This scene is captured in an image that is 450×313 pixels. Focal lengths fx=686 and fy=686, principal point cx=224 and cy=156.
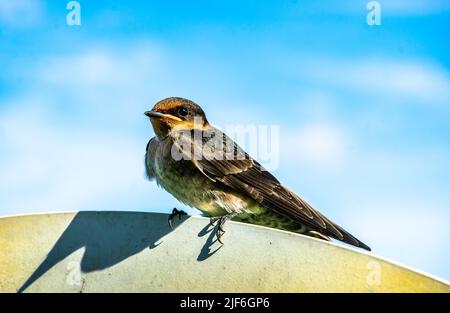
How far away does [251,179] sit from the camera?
6.20 metres

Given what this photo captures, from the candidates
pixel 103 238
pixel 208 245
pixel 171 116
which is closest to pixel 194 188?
pixel 171 116

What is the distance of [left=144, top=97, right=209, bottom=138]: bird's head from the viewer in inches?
250

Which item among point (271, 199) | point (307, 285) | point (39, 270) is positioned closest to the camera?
point (307, 285)

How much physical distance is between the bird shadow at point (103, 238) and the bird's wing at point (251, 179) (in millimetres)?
2164

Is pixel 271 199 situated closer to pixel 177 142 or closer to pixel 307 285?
pixel 177 142

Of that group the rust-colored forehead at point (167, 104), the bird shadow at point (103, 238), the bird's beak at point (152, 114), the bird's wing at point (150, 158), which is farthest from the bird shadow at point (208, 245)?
the rust-colored forehead at point (167, 104)

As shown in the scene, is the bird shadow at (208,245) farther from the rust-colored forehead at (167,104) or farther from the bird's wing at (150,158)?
the rust-colored forehead at (167,104)

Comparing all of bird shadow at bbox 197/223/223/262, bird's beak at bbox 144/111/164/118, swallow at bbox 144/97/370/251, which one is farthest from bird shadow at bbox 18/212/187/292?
bird's beak at bbox 144/111/164/118

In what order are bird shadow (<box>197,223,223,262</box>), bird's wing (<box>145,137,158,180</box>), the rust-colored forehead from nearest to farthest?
bird shadow (<box>197,223,223,262</box>), bird's wing (<box>145,137,158,180</box>), the rust-colored forehead

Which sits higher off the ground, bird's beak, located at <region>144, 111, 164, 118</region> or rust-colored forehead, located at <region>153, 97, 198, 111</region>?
rust-colored forehead, located at <region>153, 97, 198, 111</region>

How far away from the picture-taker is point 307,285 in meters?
3.36

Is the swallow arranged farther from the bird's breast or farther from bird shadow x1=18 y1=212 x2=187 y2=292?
bird shadow x1=18 y1=212 x2=187 y2=292
